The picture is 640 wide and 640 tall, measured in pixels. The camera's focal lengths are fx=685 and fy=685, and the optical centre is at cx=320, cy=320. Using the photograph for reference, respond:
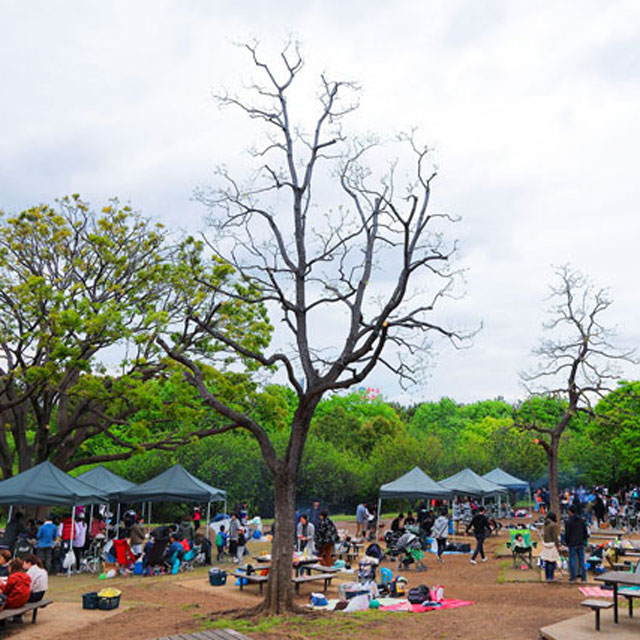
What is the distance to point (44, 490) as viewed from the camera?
58.5 feet

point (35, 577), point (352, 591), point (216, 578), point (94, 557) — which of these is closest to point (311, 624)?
point (352, 591)

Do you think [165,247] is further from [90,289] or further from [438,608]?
[438,608]

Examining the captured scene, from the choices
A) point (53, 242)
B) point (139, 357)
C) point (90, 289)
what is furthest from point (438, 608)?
point (53, 242)

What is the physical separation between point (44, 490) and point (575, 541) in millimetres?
13123

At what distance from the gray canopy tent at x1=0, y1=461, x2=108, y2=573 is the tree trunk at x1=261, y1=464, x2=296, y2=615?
27.5ft

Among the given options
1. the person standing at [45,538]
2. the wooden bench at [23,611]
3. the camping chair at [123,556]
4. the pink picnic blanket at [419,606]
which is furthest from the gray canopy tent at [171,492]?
the pink picnic blanket at [419,606]

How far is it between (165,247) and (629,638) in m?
18.7

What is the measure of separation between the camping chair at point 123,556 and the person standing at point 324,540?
5014 millimetres

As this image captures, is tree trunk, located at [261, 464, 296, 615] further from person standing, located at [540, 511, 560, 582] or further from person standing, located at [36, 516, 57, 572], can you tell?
person standing, located at [36, 516, 57, 572]

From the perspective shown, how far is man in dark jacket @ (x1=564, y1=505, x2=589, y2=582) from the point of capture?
15.2 metres

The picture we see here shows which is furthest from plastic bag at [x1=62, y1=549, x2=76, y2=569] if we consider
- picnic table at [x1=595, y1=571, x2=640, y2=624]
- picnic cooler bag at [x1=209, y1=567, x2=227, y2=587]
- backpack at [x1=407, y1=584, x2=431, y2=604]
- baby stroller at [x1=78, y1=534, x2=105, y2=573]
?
picnic table at [x1=595, y1=571, x2=640, y2=624]

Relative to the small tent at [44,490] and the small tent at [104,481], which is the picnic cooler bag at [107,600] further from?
the small tent at [104,481]

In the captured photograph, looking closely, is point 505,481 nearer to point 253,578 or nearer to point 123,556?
point 123,556

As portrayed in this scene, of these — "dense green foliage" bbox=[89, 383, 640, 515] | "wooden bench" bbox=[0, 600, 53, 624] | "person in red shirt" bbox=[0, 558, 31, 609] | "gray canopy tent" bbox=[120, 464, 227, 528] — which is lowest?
"wooden bench" bbox=[0, 600, 53, 624]
